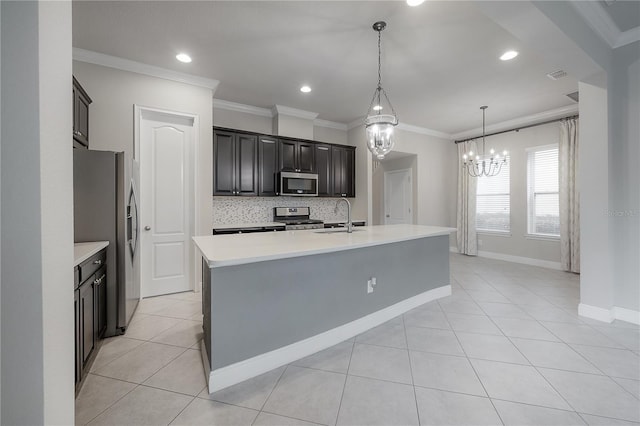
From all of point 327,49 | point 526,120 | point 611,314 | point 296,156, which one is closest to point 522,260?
point 526,120

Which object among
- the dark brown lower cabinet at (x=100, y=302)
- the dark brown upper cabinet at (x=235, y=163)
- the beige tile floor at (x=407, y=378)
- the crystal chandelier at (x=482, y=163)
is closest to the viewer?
the beige tile floor at (x=407, y=378)

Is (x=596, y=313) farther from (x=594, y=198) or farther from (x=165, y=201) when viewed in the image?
(x=165, y=201)

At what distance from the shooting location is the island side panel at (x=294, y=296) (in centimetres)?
176

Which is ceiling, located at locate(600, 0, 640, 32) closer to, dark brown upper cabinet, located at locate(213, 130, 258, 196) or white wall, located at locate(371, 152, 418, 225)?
white wall, located at locate(371, 152, 418, 225)

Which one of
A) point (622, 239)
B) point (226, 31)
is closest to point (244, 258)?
point (226, 31)

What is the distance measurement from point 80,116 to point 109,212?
119 cm

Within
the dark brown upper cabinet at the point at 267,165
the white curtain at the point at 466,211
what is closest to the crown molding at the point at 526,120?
the white curtain at the point at 466,211

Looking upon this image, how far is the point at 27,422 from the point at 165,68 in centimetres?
378

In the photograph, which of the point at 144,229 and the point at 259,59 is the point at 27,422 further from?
the point at 259,59

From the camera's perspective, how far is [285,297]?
6.59 feet

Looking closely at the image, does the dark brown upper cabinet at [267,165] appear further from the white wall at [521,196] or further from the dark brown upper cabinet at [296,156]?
the white wall at [521,196]

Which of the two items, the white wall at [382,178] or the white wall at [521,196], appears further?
the white wall at [382,178]

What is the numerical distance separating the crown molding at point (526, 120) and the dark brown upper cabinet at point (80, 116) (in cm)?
679

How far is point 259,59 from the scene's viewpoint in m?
3.21
